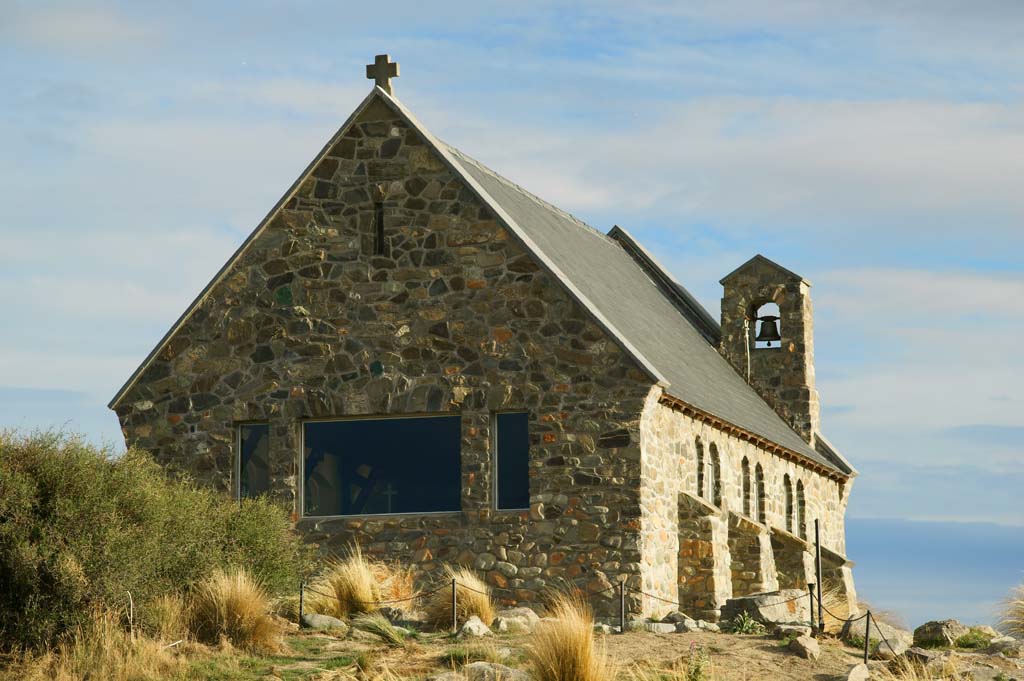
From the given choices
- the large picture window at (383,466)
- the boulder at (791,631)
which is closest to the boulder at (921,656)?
the boulder at (791,631)

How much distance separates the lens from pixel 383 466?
2558cm

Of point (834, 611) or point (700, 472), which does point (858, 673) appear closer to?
point (834, 611)

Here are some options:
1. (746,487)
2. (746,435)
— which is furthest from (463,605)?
(746,487)

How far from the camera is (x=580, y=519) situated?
79.2 ft

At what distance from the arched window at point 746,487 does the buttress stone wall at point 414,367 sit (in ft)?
20.9

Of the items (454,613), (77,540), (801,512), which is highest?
(801,512)

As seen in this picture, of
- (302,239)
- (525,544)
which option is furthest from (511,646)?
(302,239)

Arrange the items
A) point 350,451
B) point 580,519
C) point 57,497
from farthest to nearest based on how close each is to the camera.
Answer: point 350,451
point 580,519
point 57,497

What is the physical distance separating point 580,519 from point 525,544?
0.95m

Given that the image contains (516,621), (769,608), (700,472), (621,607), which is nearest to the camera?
(516,621)

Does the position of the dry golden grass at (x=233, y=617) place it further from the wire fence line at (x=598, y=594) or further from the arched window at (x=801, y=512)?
the arched window at (x=801, y=512)

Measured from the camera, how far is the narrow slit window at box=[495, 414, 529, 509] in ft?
81.4

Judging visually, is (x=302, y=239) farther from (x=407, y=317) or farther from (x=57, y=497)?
(x=57, y=497)

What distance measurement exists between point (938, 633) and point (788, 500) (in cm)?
1189
